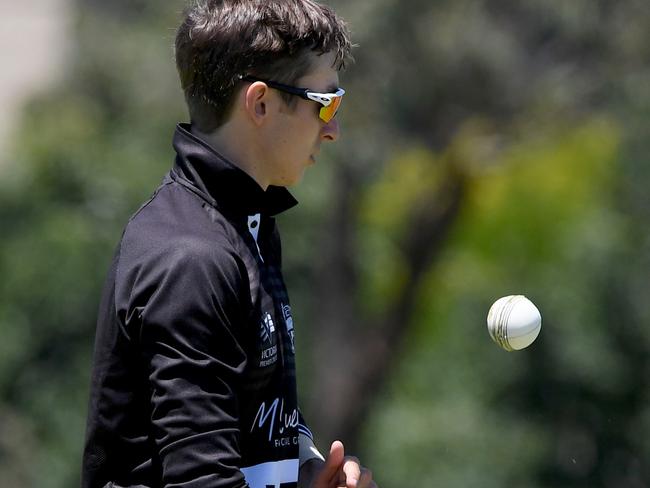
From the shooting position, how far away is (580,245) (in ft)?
50.7

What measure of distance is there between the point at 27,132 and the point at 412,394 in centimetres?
628

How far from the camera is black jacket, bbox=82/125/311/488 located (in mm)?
2598

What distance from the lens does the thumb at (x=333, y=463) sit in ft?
9.82

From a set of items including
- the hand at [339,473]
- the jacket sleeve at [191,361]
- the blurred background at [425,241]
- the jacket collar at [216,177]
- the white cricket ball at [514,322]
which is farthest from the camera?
the blurred background at [425,241]

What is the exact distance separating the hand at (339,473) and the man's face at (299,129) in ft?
2.21

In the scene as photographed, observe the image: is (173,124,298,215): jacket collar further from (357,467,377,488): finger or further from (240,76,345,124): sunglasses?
(357,467,377,488): finger

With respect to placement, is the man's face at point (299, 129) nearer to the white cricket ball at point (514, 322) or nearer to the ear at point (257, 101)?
the ear at point (257, 101)

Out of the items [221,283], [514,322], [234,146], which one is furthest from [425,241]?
[221,283]

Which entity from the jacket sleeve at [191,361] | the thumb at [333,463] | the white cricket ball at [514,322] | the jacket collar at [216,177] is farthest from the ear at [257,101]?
the white cricket ball at [514,322]

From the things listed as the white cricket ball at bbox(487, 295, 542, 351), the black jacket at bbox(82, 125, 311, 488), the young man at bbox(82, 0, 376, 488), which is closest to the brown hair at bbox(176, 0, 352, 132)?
the young man at bbox(82, 0, 376, 488)

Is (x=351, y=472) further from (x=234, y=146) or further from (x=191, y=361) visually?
(x=234, y=146)

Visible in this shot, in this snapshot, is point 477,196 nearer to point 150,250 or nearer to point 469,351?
A: point 469,351

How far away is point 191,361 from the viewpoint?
8.50 feet

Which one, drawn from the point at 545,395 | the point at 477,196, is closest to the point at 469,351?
the point at 545,395
